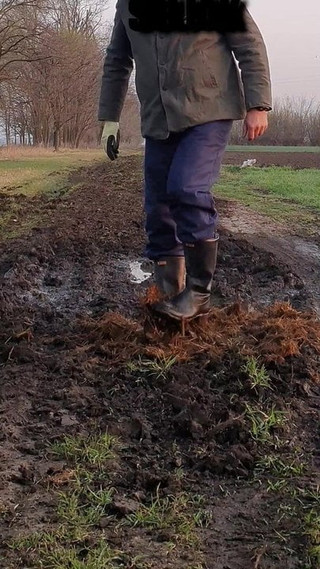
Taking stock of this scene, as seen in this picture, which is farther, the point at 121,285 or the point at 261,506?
the point at 121,285

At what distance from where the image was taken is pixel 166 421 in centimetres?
296

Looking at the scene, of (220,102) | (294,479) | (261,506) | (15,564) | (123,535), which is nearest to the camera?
(15,564)

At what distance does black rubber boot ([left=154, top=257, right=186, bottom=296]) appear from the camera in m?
4.05

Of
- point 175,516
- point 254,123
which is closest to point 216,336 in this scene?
point 254,123

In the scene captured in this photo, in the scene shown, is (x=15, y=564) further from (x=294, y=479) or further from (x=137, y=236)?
(x=137, y=236)

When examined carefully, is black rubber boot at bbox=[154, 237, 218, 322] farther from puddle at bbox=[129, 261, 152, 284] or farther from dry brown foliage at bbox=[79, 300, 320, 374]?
puddle at bbox=[129, 261, 152, 284]

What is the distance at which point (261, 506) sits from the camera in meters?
2.34

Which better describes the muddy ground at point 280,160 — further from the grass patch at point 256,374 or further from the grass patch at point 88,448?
the grass patch at point 88,448

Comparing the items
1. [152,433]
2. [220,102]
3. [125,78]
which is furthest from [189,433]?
[125,78]

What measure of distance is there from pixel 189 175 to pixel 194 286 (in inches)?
23.9

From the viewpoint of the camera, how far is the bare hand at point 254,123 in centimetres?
375

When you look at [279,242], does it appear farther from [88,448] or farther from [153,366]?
[88,448]

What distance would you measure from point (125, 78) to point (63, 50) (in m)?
32.3

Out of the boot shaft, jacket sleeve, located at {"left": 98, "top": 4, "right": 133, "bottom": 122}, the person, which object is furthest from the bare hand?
jacket sleeve, located at {"left": 98, "top": 4, "right": 133, "bottom": 122}
